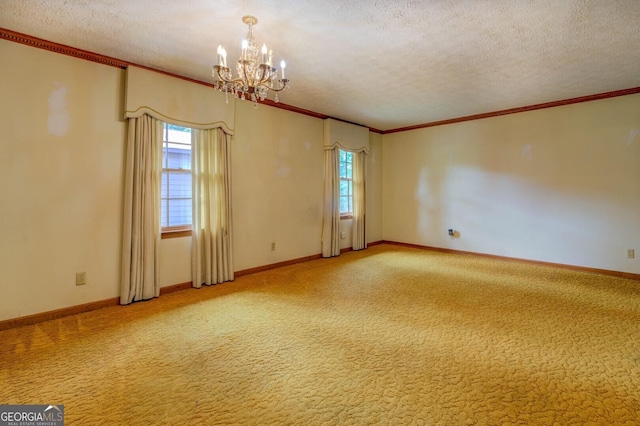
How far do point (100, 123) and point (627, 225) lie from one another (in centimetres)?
685

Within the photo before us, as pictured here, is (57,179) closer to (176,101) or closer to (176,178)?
(176,178)

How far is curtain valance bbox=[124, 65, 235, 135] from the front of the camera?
3.36 meters

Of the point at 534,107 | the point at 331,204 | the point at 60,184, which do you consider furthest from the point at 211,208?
the point at 534,107

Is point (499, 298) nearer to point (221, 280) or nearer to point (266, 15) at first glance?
point (221, 280)

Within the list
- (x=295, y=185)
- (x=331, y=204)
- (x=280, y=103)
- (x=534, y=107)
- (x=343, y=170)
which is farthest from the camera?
(x=343, y=170)

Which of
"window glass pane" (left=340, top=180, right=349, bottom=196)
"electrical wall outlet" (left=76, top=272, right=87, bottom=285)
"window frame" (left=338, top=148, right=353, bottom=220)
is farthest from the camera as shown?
"window glass pane" (left=340, top=180, right=349, bottom=196)

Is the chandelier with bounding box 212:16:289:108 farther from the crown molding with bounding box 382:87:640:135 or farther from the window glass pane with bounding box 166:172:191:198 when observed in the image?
the crown molding with bounding box 382:87:640:135

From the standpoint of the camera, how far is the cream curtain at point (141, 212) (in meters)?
3.34

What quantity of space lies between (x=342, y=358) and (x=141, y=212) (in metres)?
2.66

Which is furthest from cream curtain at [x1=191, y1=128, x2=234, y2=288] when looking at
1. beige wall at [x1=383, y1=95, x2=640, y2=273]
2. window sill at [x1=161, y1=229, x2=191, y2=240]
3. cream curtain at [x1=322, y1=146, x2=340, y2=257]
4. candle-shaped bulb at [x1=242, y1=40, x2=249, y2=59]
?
beige wall at [x1=383, y1=95, x2=640, y2=273]

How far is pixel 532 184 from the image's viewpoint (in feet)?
16.8

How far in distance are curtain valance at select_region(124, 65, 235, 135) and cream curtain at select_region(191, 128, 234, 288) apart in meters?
0.16

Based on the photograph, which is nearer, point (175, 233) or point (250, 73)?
point (250, 73)

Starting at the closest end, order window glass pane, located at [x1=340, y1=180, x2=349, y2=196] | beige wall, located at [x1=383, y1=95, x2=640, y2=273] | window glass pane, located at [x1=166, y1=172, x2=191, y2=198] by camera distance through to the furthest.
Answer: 1. window glass pane, located at [x1=166, y1=172, x2=191, y2=198]
2. beige wall, located at [x1=383, y1=95, x2=640, y2=273]
3. window glass pane, located at [x1=340, y1=180, x2=349, y2=196]
